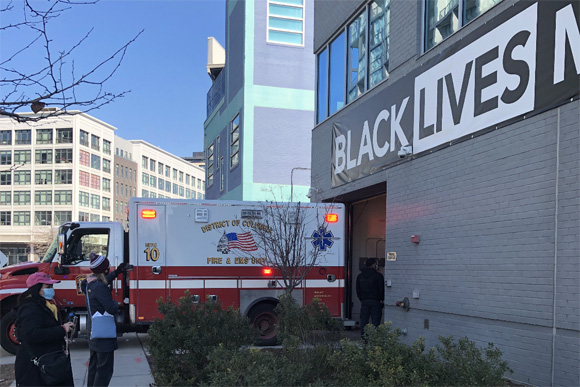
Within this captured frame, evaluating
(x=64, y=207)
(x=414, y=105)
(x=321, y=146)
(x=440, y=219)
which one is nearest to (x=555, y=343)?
(x=440, y=219)

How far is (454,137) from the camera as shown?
877 centimetres

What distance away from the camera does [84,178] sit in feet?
287

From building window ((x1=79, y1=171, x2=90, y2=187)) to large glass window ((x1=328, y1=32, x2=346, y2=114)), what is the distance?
261 ft

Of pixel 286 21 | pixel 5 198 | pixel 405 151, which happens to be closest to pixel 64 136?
pixel 5 198

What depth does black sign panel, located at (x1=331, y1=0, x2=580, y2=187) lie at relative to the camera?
259 inches

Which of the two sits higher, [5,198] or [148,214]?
[5,198]

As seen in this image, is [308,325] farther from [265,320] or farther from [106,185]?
[106,185]

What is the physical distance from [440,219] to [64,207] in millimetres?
85087

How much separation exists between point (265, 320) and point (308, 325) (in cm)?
348

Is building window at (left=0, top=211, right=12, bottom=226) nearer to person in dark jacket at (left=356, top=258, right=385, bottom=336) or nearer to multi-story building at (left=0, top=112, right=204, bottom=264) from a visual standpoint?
multi-story building at (left=0, top=112, right=204, bottom=264)

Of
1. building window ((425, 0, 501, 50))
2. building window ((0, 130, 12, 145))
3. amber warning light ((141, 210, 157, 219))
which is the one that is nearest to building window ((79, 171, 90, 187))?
building window ((0, 130, 12, 145))

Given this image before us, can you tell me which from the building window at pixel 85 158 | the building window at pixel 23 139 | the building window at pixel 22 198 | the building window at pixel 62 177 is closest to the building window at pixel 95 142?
the building window at pixel 85 158

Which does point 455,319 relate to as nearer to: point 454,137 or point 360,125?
point 454,137

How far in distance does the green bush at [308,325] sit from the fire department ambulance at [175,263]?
261cm
